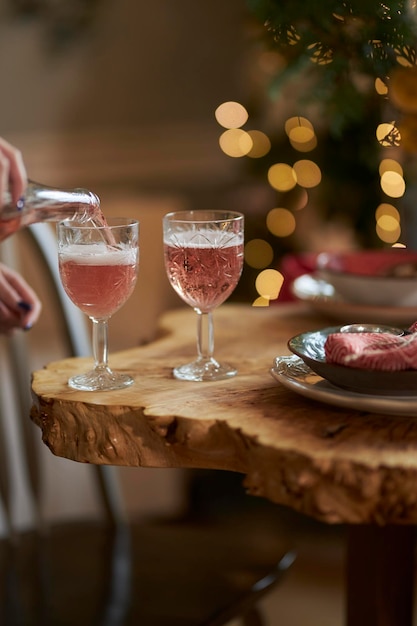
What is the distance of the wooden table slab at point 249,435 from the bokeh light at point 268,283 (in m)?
1.57

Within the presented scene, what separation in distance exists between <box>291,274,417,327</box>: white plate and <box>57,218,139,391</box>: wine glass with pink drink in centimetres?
42

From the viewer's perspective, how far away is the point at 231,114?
3.17m

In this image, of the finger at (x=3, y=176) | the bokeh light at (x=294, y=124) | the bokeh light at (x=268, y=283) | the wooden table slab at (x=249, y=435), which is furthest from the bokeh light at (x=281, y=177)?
the finger at (x=3, y=176)

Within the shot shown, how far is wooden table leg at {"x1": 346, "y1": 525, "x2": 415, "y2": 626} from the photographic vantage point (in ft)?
3.54

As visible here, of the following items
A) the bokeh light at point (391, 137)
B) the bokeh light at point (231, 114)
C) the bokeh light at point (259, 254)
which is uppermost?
the bokeh light at point (231, 114)

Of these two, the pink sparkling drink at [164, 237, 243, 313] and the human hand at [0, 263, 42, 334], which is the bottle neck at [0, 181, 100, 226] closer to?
the pink sparkling drink at [164, 237, 243, 313]

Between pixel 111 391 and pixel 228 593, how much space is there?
38 cm

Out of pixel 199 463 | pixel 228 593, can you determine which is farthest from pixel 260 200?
pixel 199 463

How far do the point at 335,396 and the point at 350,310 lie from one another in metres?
0.45

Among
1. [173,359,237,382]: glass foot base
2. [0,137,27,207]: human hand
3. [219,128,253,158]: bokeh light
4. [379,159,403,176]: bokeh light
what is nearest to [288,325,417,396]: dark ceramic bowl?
[173,359,237,382]: glass foot base

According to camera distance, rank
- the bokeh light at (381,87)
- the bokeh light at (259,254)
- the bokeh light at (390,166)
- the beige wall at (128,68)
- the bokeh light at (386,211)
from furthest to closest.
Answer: the beige wall at (128,68) < the bokeh light at (259,254) < the bokeh light at (386,211) < the bokeh light at (390,166) < the bokeh light at (381,87)

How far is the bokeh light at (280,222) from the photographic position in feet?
9.20

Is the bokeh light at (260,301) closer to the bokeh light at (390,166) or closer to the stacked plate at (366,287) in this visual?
the bokeh light at (390,166)

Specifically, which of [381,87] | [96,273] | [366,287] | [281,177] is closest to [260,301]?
[281,177]
